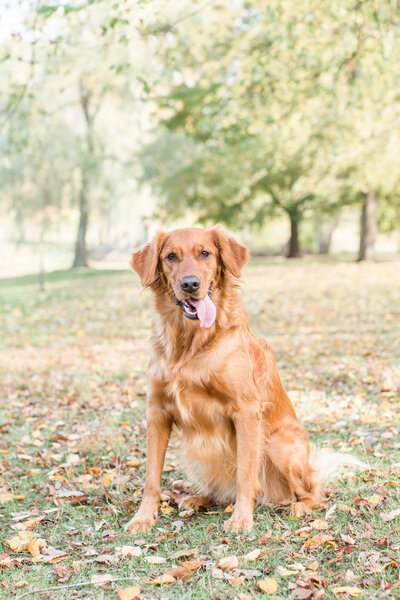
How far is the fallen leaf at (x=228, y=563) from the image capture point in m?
2.89

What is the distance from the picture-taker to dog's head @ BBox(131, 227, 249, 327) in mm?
3521

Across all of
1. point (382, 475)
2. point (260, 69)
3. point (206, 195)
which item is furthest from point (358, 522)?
point (206, 195)

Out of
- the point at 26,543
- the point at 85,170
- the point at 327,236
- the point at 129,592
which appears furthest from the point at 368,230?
the point at 129,592

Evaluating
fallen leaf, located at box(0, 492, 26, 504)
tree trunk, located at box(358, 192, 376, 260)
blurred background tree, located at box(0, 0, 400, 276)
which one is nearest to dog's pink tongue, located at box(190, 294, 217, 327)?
fallen leaf, located at box(0, 492, 26, 504)

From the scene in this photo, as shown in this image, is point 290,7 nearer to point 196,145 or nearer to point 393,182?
point 393,182

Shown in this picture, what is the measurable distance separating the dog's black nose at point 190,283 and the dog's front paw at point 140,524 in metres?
1.46

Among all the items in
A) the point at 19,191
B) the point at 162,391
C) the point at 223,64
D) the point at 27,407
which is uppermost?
the point at 223,64

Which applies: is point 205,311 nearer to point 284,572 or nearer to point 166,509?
point 166,509

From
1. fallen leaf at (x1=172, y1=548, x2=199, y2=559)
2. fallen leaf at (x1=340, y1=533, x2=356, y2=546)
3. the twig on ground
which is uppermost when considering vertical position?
fallen leaf at (x1=340, y1=533, x2=356, y2=546)

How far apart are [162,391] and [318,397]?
2875mm

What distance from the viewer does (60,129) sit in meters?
21.1

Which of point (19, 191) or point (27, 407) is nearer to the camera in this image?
point (27, 407)

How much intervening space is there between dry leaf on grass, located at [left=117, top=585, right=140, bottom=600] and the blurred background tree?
585cm

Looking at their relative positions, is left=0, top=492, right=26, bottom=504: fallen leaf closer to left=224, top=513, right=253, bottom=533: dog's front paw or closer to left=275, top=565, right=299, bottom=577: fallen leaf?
left=224, top=513, right=253, bottom=533: dog's front paw
